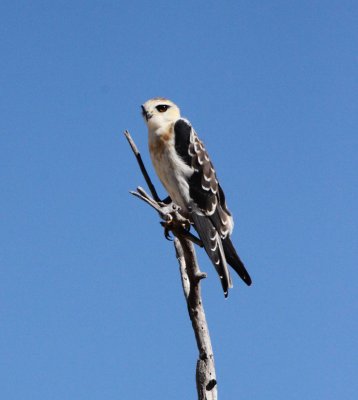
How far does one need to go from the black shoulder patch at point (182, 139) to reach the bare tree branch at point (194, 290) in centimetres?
55

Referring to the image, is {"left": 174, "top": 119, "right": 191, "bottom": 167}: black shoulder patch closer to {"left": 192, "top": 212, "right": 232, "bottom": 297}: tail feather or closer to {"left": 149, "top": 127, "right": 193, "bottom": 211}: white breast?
{"left": 149, "top": 127, "right": 193, "bottom": 211}: white breast

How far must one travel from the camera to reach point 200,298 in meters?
4.97

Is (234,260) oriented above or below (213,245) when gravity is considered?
below

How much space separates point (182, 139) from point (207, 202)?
0.59 m

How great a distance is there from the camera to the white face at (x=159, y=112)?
570 cm

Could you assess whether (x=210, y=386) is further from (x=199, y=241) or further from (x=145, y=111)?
(x=145, y=111)

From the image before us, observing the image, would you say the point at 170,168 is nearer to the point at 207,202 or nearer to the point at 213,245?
the point at 207,202

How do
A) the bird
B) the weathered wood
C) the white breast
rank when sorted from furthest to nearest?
the white breast < the bird < the weathered wood

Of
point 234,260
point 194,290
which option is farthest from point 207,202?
point 194,290

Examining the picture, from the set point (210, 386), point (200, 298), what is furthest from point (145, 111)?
point (210, 386)

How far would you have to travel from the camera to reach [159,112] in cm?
577

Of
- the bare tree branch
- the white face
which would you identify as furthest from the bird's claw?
the white face

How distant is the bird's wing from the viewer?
5.21 metres

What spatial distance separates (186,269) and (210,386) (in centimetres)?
89
